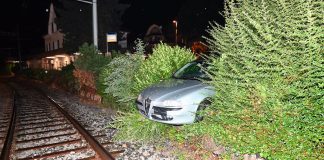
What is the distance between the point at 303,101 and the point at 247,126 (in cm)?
103

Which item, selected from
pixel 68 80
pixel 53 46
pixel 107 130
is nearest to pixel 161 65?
pixel 107 130

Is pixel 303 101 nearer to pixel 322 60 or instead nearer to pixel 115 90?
pixel 322 60

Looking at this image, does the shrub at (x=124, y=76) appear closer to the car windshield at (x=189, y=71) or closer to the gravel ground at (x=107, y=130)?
the gravel ground at (x=107, y=130)

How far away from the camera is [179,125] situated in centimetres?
664

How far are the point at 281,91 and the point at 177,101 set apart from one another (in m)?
2.62

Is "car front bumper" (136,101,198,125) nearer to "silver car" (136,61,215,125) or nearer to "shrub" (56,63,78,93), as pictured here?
"silver car" (136,61,215,125)

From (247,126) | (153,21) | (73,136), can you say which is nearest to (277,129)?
(247,126)

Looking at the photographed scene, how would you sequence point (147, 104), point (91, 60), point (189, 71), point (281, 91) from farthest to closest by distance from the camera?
1. point (91, 60)
2. point (189, 71)
3. point (147, 104)
4. point (281, 91)

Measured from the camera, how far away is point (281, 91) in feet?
12.8

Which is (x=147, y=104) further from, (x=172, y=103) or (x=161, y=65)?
(x=161, y=65)

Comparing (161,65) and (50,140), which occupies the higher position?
(161,65)

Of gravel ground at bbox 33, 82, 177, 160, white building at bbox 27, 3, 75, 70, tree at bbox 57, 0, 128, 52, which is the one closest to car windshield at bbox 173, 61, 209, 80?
gravel ground at bbox 33, 82, 177, 160

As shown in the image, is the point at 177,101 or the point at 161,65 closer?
the point at 177,101

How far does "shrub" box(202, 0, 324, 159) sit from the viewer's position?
3.53 metres
